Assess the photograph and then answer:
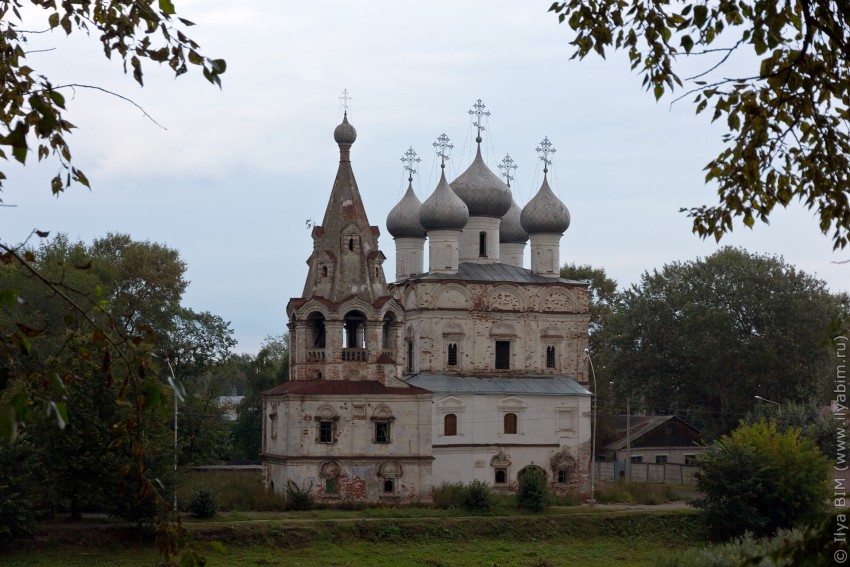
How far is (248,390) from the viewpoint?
168 feet

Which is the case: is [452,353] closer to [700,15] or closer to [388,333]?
[388,333]

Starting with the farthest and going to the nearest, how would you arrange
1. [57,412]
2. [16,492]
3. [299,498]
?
1. [299,498]
2. [16,492]
3. [57,412]

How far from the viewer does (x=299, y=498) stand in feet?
114

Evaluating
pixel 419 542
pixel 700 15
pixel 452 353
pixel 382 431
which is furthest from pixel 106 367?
pixel 452 353

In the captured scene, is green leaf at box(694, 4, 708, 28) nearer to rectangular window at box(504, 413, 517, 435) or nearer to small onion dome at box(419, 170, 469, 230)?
rectangular window at box(504, 413, 517, 435)

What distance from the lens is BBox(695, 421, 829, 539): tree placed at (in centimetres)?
3378

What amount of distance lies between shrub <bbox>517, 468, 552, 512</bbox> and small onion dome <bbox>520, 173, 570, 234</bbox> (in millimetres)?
10708

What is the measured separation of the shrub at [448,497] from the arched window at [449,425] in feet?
9.98

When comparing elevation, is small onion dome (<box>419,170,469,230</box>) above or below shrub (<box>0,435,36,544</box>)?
above

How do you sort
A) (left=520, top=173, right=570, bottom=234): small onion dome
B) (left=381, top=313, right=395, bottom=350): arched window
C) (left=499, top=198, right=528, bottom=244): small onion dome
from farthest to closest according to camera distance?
(left=499, top=198, right=528, bottom=244): small onion dome, (left=520, top=173, right=570, bottom=234): small onion dome, (left=381, top=313, right=395, bottom=350): arched window

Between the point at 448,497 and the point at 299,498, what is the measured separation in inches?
170

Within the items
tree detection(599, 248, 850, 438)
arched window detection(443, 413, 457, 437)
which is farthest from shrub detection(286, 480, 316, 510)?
tree detection(599, 248, 850, 438)

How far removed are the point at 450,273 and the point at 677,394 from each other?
47.5 ft

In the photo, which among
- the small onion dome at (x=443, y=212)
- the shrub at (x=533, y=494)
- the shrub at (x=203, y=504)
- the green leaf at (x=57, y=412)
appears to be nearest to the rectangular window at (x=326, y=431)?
the shrub at (x=203, y=504)
